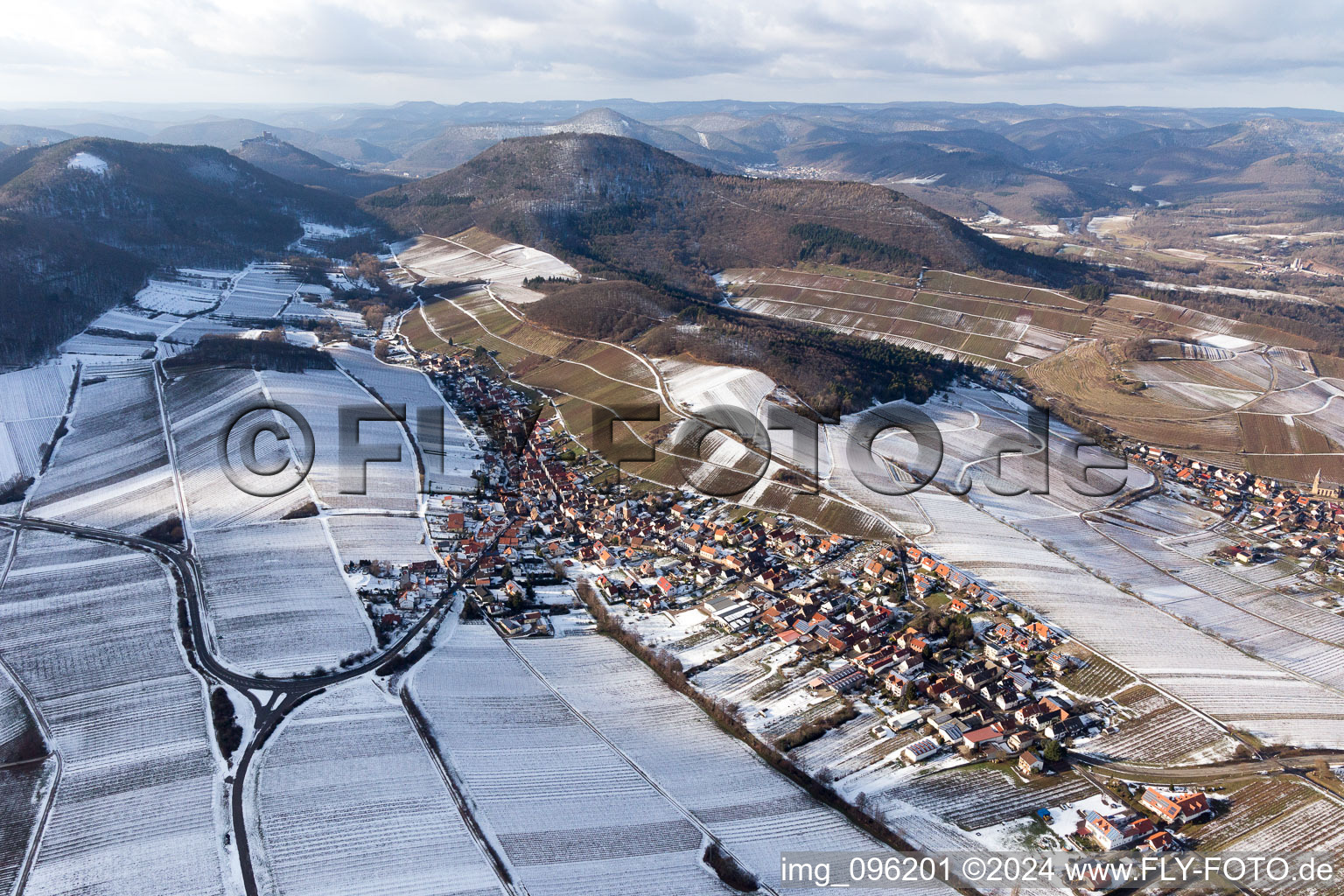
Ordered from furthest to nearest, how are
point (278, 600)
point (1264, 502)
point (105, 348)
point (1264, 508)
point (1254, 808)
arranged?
1. point (105, 348)
2. point (1264, 502)
3. point (1264, 508)
4. point (278, 600)
5. point (1254, 808)

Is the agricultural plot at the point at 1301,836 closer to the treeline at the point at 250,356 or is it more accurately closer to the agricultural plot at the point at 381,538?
the agricultural plot at the point at 381,538

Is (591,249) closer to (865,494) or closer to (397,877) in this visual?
(865,494)

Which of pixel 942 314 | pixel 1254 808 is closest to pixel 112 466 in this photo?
pixel 1254 808

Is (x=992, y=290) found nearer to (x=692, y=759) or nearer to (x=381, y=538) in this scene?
(x=381, y=538)

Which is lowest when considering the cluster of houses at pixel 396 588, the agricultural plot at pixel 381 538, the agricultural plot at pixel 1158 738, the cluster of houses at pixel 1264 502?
the agricultural plot at pixel 1158 738

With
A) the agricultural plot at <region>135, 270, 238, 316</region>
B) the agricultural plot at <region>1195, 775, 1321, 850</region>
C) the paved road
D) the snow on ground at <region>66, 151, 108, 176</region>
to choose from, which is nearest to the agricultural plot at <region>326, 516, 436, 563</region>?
the paved road

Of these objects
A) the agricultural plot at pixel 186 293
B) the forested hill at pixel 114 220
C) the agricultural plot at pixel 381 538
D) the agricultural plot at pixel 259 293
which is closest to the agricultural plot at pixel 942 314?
the agricultural plot at pixel 259 293
